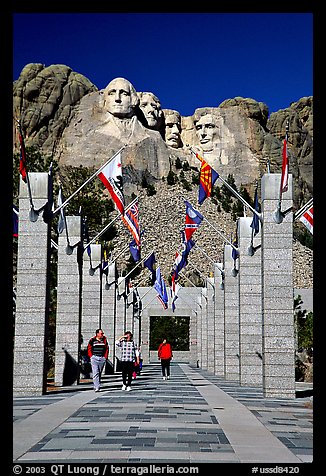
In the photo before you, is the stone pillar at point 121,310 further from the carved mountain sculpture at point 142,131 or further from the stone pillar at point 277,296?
the carved mountain sculpture at point 142,131

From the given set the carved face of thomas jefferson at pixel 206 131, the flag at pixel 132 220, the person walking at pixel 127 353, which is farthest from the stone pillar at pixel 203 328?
the carved face of thomas jefferson at pixel 206 131

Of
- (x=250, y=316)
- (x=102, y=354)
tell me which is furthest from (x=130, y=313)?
(x=102, y=354)

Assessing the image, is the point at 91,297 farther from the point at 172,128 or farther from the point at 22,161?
the point at 172,128

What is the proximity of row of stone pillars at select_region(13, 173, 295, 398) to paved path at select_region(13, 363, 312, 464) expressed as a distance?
3.66 feet

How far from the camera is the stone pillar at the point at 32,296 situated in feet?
56.4

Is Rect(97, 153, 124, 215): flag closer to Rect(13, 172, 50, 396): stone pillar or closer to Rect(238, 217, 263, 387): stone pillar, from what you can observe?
Rect(13, 172, 50, 396): stone pillar

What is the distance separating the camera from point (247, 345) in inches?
873

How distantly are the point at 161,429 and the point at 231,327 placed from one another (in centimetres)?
1638

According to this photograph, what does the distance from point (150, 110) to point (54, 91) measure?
17185 mm

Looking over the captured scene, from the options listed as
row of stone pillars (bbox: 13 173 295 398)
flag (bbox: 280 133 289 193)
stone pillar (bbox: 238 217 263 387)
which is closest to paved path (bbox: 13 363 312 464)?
row of stone pillars (bbox: 13 173 295 398)

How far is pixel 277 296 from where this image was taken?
685 inches

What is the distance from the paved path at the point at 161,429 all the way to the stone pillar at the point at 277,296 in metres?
0.76

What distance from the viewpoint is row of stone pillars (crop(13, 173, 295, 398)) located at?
1722cm
